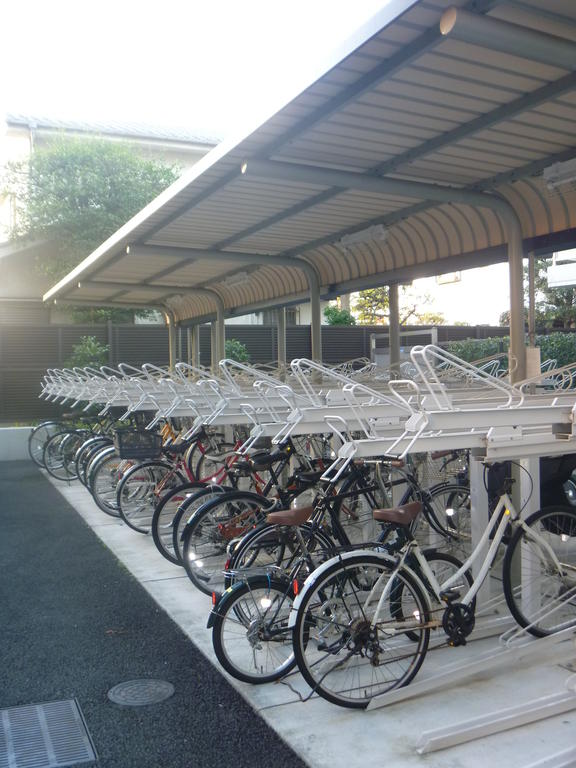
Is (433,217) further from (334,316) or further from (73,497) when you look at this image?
(334,316)

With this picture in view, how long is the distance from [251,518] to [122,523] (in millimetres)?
2881

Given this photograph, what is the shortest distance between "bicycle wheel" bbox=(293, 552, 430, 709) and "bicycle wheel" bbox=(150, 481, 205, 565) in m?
2.21

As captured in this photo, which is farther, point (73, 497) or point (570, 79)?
point (73, 497)

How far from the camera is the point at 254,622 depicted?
3.49m

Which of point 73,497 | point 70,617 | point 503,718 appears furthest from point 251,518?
point 73,497

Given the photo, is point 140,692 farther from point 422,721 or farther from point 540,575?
point 540,575

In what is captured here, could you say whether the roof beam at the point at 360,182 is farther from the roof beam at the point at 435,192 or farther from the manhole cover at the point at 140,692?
the manhole cover at the point at 140,692

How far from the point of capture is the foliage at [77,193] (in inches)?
671

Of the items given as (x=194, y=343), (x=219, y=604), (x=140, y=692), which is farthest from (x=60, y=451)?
(x=219, y=604)

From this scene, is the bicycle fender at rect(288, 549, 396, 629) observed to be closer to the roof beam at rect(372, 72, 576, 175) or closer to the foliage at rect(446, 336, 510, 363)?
the roof beam at rect(372, 72, 576, 175)

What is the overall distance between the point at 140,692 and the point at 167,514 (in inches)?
81.9

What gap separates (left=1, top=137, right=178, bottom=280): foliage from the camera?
55.9ft

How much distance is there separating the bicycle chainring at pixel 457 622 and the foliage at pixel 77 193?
594 inches

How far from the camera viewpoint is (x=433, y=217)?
254 inches
